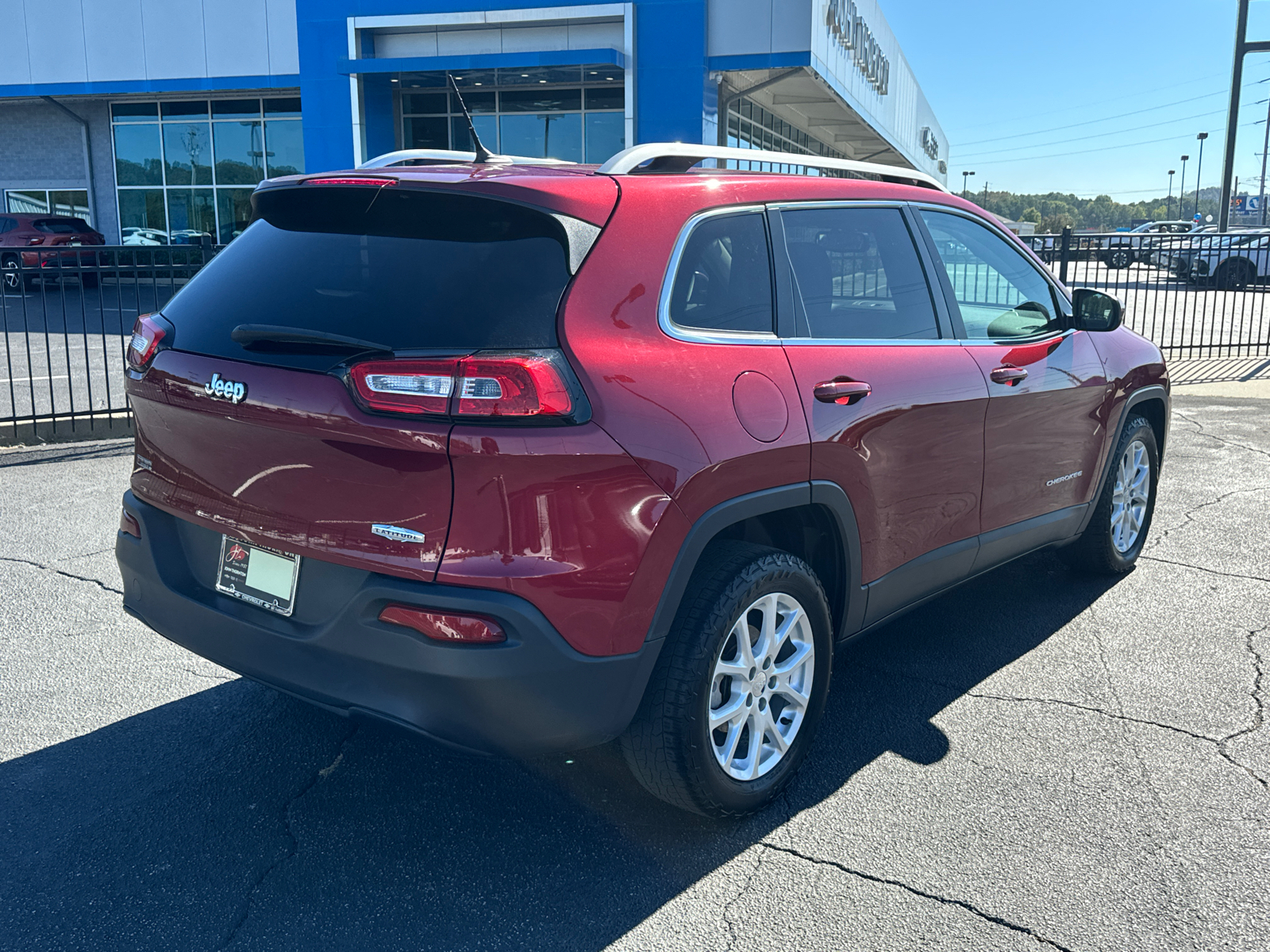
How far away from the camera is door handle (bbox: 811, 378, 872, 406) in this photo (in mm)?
3057

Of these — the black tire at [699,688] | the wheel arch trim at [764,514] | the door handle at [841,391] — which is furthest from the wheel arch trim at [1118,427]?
the black tire at [699,688]

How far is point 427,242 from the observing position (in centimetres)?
265

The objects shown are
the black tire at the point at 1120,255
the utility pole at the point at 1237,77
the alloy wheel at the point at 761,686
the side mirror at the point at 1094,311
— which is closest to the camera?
the alloy wheel at the point at 761,686

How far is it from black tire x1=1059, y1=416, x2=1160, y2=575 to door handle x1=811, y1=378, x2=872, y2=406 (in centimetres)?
209

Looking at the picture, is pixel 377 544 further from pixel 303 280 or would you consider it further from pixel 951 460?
pixel 951 460

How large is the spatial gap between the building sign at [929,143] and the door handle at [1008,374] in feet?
155

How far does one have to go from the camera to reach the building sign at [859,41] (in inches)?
816

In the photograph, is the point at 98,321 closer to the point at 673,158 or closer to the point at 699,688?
the point at 673,158

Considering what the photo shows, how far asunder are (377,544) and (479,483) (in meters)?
0.30

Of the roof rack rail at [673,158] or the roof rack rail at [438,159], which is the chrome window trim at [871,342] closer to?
the roof rack rail at [673,158]

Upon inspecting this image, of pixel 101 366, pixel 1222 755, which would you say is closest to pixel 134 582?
pixel 1222 755

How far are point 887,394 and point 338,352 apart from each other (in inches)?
65.6

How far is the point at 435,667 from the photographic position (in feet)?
7.83

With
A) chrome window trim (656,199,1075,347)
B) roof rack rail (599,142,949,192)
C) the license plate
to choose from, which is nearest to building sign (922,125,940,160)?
chrome window trim (656,199,1075,347)
